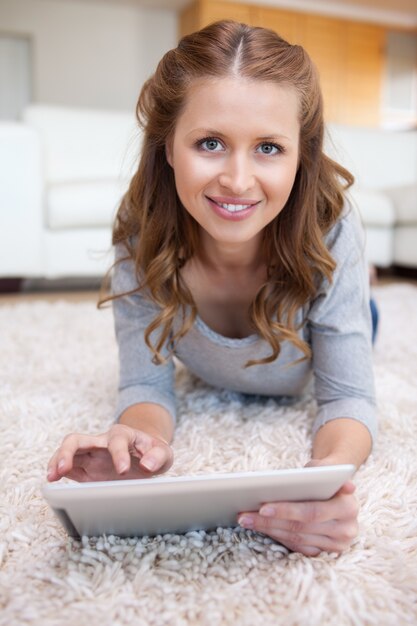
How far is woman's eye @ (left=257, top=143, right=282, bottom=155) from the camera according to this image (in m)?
0.80

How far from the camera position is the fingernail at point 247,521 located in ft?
2.18

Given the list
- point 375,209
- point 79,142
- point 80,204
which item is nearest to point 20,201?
point 80,204

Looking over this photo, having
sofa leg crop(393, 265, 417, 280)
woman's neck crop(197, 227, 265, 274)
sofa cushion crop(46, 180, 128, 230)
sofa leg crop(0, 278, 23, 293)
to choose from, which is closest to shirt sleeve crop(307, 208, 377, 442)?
woman's neck crop(197, 227, 265, 274)

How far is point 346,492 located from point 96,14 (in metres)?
7.63

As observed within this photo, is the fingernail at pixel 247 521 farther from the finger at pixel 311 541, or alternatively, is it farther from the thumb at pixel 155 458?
the thumb at pixel 155 458

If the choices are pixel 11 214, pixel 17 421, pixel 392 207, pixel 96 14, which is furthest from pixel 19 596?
pixel 96 14

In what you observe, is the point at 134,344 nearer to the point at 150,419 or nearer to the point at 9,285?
the point at 150,419

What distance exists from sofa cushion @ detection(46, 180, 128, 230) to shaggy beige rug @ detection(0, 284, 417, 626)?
5.60 ft

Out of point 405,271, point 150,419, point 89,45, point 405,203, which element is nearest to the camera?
point 150,419

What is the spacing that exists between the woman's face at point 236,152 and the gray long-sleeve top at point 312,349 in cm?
21

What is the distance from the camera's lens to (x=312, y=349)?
1.05 meters

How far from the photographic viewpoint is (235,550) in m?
0.69

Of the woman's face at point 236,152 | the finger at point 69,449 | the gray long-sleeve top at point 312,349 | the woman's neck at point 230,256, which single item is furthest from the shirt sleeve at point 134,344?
the finger at point 69,449

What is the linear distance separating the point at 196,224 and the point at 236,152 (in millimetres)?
239
